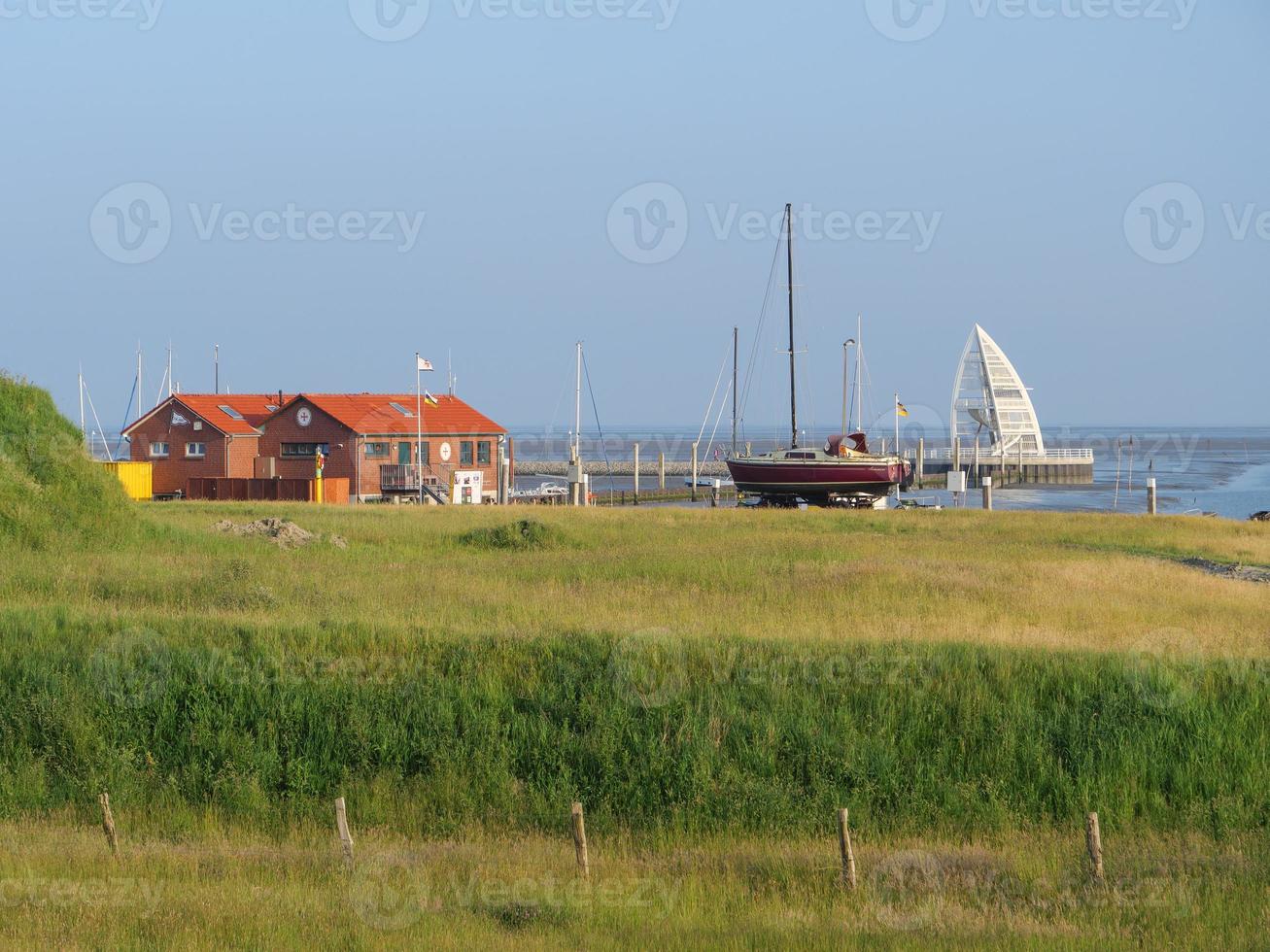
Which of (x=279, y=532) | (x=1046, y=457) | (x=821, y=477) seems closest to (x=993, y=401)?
(x=1046, y=457)

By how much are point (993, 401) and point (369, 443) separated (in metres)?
83.3

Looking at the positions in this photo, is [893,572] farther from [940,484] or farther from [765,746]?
[940,484]

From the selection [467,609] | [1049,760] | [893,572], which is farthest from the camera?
[893,572]

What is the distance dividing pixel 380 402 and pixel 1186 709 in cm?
5748

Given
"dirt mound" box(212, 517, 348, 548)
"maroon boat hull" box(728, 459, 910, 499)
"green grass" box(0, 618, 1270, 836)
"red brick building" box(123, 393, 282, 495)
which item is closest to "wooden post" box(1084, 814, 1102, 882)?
"green grass" box(0, 618, 1270, 836)

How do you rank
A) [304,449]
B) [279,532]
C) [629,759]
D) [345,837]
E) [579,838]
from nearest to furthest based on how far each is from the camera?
[579,838] → [345,837] → [629,759] → [279,532] → [304,449]

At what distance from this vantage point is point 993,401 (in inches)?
5310

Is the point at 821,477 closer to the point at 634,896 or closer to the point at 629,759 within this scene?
the point at 629,759

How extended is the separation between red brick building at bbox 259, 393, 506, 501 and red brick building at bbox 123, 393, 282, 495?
132 centimetres

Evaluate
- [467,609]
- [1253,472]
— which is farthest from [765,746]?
[1253,472]

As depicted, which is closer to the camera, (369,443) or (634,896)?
(634,896)

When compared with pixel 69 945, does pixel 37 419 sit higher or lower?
higher

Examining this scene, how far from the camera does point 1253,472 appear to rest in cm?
15412

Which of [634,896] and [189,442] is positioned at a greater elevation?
[189,442]
